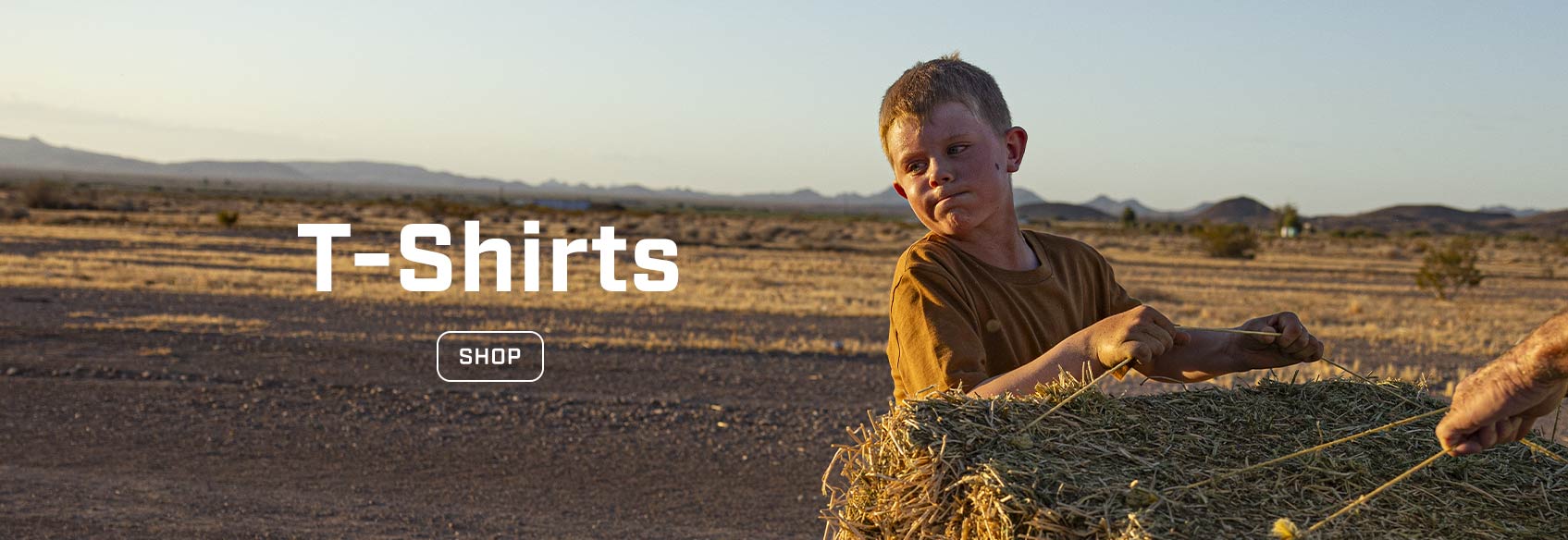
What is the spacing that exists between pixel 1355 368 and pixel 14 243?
30299 millimetres

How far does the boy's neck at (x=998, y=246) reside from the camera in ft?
8.67

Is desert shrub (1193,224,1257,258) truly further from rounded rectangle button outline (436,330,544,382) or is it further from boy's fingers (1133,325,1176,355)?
boy's fingers (1133,325,1176,355)

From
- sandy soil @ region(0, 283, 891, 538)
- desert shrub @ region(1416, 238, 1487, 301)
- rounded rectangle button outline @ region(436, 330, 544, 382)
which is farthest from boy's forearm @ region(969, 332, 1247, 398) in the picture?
desert shrub @ region(1416, 238, 1487, 301)

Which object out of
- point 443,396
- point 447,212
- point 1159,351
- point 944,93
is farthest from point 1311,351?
point 447,212

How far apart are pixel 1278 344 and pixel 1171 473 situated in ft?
1.97

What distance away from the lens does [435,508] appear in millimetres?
6684

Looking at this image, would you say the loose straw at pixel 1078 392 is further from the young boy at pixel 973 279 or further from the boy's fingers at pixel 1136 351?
the young boy at pixel 973 279

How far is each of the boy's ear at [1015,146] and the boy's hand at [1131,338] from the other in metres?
0.58

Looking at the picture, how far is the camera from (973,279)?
256 cm

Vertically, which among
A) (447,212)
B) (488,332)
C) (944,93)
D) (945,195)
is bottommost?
(447,212)

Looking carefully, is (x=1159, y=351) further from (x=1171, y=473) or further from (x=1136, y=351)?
(x=1171, y=473)

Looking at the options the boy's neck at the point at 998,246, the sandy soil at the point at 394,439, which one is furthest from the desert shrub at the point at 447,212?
the boy's neck at the point at 998,246

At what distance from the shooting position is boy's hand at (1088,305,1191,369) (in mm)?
2051

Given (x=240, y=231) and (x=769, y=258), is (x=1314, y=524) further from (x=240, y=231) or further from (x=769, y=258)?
(x=240, y=231)
